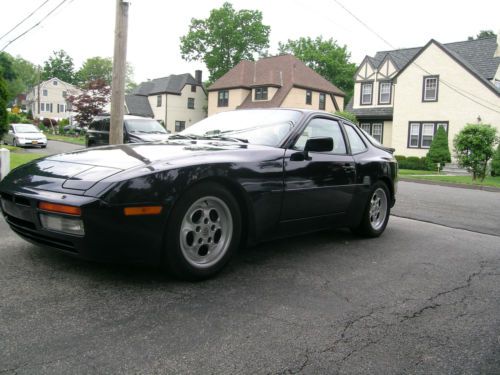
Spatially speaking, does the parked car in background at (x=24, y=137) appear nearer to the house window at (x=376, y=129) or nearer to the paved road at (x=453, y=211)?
the paved road at (x=453, y=211)

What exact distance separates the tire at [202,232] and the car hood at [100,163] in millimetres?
284

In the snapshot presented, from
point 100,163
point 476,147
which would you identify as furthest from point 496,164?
point 100,163

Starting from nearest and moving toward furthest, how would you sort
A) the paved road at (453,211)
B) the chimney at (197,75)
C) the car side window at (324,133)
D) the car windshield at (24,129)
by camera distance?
1. the car side window at (324,133)
2. the paved road at (453,211)
3. the car windshield at (24,129)
4. the chimney at (197,75)

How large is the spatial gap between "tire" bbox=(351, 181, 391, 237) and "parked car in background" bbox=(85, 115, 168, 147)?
27.6ft

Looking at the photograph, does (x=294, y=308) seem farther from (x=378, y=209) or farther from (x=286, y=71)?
(x=286, y=71)

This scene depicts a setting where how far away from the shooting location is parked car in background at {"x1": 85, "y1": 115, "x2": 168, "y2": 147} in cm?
1373

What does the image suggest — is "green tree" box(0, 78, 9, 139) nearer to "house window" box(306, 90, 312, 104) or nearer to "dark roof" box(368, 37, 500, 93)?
"dark roof" box(368, 37, 500, 93)

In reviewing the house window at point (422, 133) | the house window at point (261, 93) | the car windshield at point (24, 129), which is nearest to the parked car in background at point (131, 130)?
the car windshield at point (24, 129)

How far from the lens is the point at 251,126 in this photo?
15.3 feet

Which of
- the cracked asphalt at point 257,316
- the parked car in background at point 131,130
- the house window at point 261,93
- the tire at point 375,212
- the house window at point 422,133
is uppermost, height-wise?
the house window at point 261,93

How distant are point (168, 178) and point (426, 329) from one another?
1.98 m

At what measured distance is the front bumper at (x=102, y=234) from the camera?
304 centimetres

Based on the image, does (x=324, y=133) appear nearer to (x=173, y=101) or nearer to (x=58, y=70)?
(x=173, y=101)

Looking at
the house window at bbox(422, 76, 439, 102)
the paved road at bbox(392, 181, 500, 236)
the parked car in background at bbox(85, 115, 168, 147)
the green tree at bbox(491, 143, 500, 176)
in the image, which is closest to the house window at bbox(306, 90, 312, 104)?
the house window at bbox(422, 76, 439, 102)
